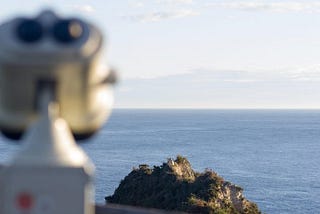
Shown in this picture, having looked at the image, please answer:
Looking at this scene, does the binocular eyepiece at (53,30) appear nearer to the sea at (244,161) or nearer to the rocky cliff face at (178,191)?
the rocky cliff face at (178,191)

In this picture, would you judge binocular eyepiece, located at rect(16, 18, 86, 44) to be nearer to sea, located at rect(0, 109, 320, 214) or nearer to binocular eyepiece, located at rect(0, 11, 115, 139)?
binocular eyepiece, located at rect(0, 11, 115, 139)

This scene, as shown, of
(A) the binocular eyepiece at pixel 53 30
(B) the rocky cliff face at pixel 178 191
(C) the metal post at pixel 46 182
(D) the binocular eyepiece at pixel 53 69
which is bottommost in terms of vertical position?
(B) the rocky cliff face at pixel 178 191

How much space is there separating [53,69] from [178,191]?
3268cm

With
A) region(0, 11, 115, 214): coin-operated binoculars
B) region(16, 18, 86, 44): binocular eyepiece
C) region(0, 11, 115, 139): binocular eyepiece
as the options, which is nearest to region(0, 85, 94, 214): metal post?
region(0, 11, 115, 214): coin-operated binoculars

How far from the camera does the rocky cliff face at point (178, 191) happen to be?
114 feet

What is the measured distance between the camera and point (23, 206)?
398 centimetres

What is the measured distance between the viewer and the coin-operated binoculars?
13.0 ft

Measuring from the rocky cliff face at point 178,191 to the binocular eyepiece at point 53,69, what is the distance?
28763mm

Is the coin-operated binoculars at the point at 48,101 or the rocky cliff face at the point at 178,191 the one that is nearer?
the coin-operated binoculars at the point at 48,101

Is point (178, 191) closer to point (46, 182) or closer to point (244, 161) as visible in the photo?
point (46, 182)

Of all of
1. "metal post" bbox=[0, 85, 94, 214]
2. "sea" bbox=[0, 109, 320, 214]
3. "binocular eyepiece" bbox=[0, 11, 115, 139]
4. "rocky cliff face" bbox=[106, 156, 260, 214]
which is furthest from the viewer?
"sea" bbox=[0, 109, 320, 214]

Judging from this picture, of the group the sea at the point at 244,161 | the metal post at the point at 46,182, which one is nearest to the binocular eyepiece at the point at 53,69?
the metal post at the point at 46,182

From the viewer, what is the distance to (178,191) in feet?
120

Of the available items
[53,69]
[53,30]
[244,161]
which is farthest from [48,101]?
[244,161]
